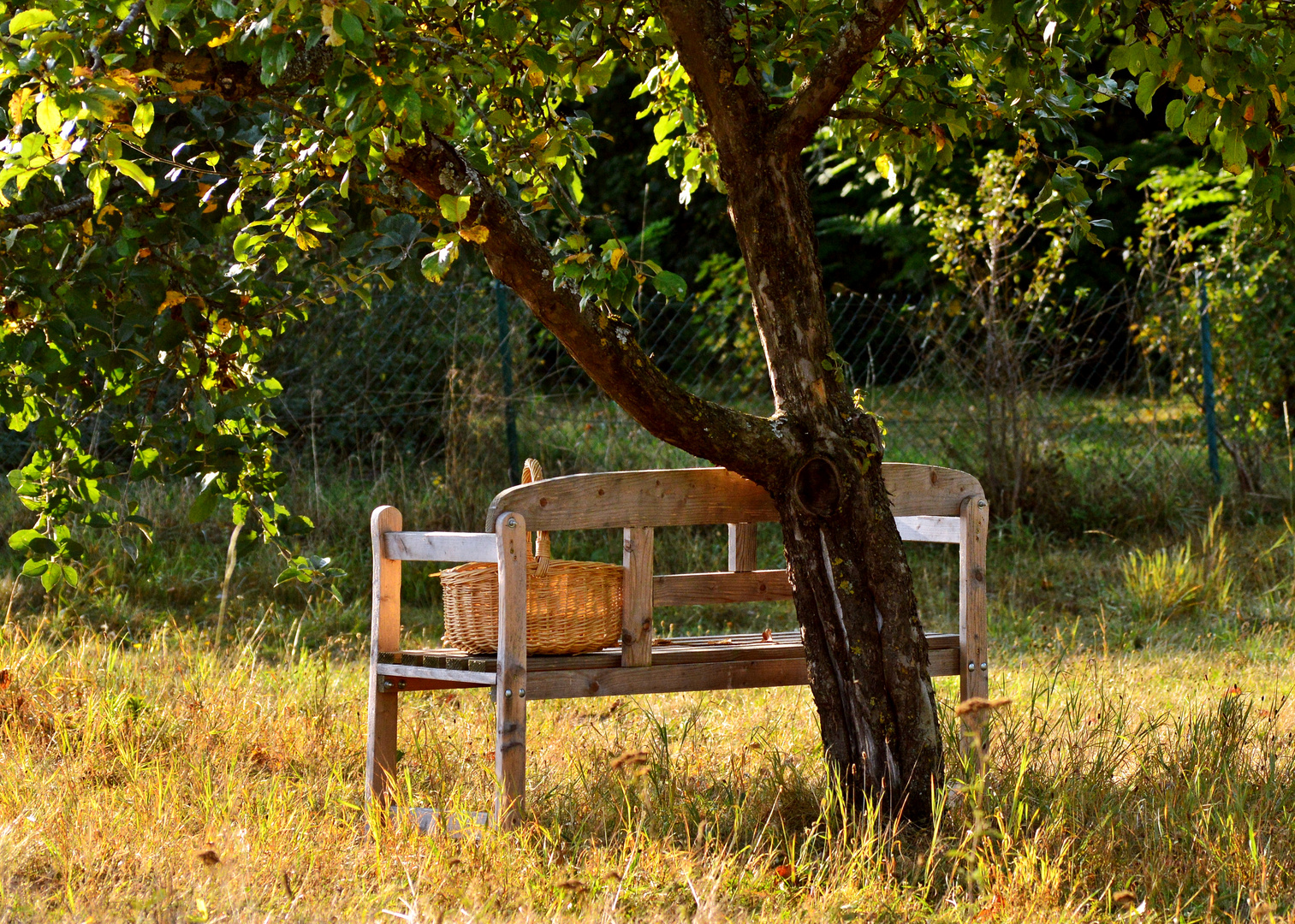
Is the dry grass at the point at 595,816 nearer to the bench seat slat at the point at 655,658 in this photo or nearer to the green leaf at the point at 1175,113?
the bench seat slat at the point at 655,658

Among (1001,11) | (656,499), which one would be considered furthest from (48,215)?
(1001,11)

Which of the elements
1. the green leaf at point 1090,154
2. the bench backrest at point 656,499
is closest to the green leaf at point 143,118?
the bench backrest at point 656,499

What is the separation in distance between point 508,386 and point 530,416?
25cm

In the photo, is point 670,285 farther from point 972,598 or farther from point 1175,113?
point 972,598

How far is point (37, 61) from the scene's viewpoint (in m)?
2.38

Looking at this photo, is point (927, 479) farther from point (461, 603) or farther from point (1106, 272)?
point (1106, 272)

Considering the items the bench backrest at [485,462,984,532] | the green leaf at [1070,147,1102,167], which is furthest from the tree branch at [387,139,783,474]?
the green leaf at [1070,147,1102,167]

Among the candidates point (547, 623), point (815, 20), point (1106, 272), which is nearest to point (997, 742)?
point (547, 623)

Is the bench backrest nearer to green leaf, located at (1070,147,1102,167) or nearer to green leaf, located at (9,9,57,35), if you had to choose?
green leaf, located at (1070,147,1102,167)

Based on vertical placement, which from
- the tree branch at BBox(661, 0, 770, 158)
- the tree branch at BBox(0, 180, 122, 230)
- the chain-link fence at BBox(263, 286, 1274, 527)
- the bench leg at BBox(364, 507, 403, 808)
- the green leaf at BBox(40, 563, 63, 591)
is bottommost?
the bench leg at BBox(364, 507, 403, 808)

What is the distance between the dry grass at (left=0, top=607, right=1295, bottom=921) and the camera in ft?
9.43

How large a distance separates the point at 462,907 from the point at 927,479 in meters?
1.94

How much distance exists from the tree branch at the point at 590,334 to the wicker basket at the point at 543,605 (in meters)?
0.46

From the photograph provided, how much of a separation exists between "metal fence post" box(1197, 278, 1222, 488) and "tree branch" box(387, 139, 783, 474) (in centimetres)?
667
